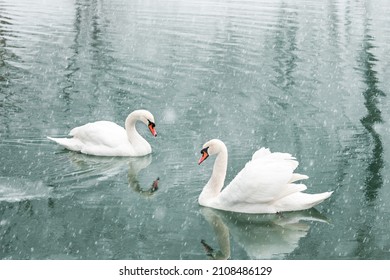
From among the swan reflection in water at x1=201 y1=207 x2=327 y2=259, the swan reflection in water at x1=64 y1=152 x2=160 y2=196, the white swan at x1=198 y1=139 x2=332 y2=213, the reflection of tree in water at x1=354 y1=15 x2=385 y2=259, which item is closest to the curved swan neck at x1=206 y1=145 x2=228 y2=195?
the white swan at x1=198 y1=139 x2=332 y2=213

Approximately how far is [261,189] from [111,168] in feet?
11.8

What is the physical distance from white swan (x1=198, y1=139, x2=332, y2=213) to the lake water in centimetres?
18

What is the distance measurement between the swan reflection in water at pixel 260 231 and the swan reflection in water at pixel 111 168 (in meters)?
1.58

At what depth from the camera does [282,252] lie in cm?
1009

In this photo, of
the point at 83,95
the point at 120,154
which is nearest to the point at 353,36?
the point at 83,95

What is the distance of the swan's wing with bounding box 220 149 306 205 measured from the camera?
10.8 metres

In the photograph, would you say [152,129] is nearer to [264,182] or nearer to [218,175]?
[218,175]

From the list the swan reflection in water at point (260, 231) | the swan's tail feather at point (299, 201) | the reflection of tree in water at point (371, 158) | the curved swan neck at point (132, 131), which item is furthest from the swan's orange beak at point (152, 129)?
the reflection of tree in water at point (371, 158)

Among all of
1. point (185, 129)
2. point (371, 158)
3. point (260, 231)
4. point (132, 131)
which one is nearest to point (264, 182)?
point (260, 231)

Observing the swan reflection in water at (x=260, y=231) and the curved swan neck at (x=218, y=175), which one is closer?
the swan reflection in water at (x=260, y=231)

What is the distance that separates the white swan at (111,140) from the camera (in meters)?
13.9

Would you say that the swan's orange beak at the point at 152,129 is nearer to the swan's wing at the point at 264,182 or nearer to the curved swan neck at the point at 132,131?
the curved swan neck at the point at 132,131

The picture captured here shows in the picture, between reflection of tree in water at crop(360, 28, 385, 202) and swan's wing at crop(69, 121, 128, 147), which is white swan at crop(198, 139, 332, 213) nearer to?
reflection of tree in water at crop(360, 28, 385, 202)

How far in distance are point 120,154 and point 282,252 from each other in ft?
16.0
